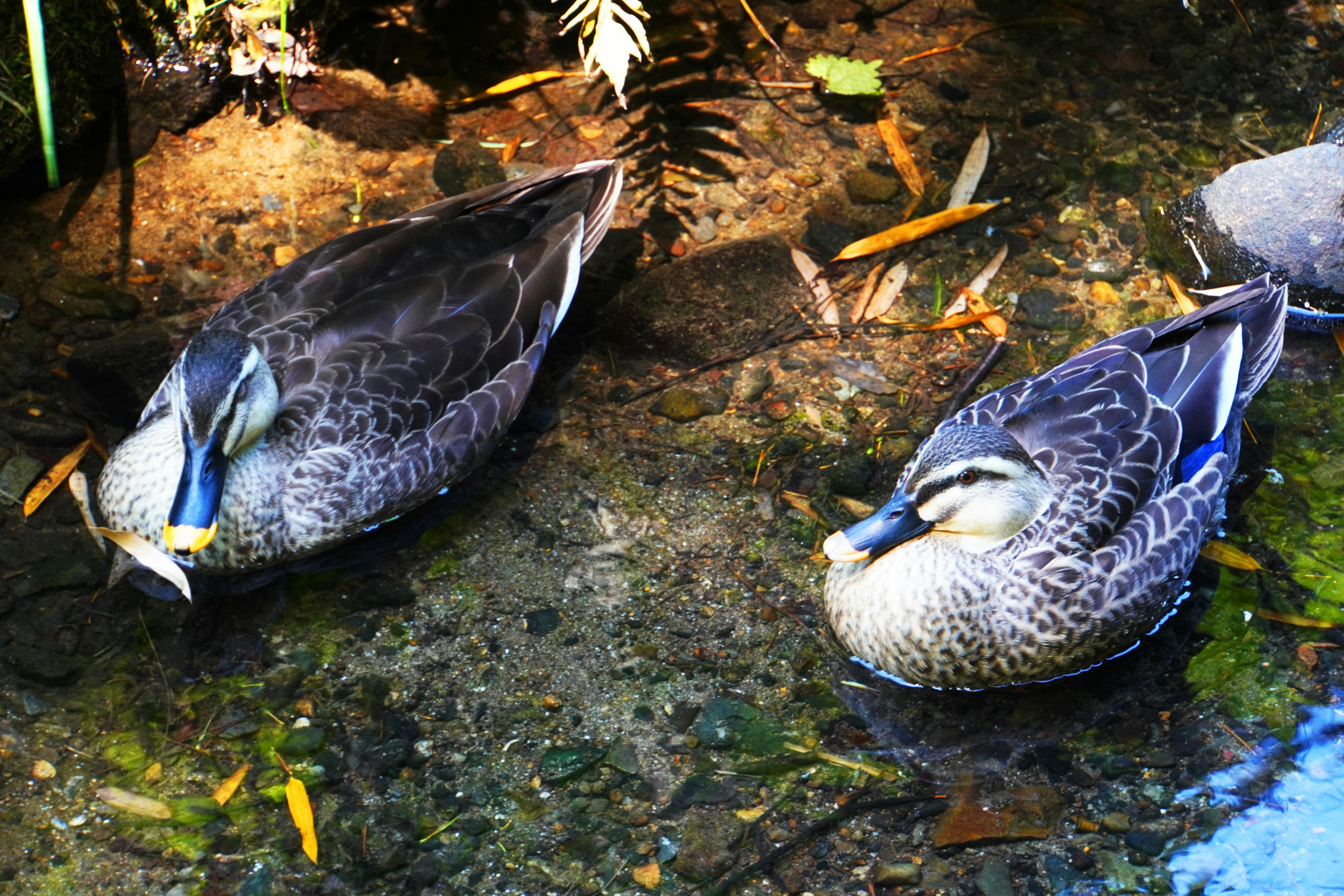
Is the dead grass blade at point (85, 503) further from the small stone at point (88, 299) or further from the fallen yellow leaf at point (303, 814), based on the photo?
the fallen yellow leaf at point (303, 814)

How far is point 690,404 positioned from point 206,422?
6.82ft

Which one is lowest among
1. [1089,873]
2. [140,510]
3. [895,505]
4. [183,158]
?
[1089,873]

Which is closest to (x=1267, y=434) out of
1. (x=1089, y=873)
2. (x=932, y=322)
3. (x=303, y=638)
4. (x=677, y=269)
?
(x=932, y=322)

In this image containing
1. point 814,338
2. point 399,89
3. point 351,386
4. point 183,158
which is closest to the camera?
point 351,386

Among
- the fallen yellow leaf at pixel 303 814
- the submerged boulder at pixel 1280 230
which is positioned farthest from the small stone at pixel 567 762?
the submerged boulder at pixel 1280 230

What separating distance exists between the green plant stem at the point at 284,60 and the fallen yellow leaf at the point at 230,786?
3.63 meters

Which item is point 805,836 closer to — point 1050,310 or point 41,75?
point 1050,310

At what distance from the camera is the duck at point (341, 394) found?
436 centimetres

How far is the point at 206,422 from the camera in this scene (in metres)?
4.22

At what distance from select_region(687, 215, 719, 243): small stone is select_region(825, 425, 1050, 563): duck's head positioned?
222 centimetres

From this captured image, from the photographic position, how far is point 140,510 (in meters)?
4.46

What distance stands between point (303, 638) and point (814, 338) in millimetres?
2708

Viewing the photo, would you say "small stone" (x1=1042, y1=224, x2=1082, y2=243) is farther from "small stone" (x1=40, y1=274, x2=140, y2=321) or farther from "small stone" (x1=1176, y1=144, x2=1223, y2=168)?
"small stone" (x1=40, y1=274, x2=140, y2=321)

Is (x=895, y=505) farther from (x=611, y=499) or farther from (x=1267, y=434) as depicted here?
(x=1267, y=434)
